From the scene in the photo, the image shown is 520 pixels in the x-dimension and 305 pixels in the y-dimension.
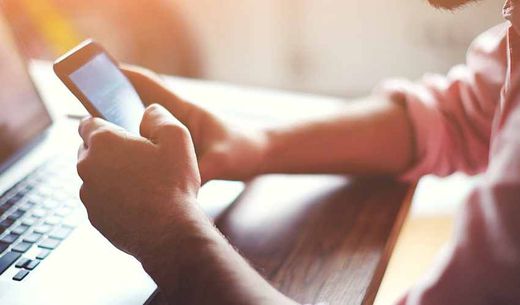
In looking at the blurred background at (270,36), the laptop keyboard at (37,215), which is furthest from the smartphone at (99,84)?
the blurred background at (270,36)

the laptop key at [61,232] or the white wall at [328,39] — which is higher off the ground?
the laptop key at [61,232]

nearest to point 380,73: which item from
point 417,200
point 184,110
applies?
point 417,200

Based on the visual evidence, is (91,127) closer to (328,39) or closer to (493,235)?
(493,235)

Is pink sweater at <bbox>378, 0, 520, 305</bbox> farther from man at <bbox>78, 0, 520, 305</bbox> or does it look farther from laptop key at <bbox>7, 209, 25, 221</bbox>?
laptop key at <bbox>7, 209, 25, 221</bbox>

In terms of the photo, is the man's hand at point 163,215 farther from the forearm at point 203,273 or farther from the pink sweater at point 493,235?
the pink sweater at point 493,235

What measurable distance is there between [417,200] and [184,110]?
61 cm

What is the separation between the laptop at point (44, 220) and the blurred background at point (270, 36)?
0.75 metres

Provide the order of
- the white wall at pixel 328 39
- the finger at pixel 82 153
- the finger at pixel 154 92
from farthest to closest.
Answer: the white wall at pixel 328 39 → the finger at pixel 154 92 → the finger at pixel 82 153

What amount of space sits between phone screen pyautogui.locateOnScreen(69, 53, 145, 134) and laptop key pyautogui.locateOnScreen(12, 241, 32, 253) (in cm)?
→ 15

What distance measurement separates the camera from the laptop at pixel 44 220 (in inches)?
22.4

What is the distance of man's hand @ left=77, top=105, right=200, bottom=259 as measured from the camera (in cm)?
54

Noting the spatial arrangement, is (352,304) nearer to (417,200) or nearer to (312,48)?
(417,200)

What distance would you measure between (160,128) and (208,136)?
163 millimetres

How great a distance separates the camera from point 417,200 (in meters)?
1.17
